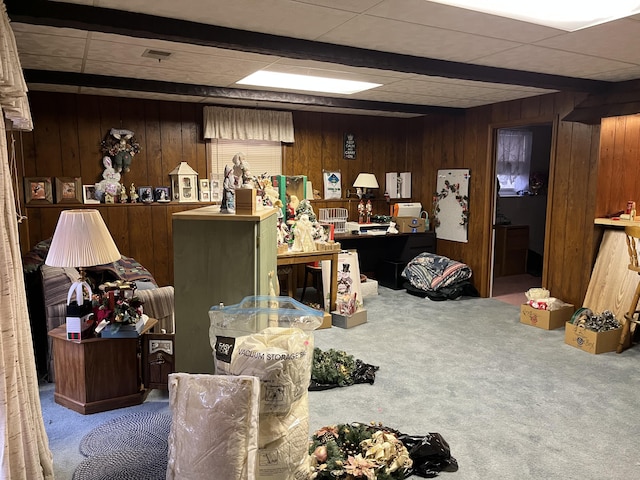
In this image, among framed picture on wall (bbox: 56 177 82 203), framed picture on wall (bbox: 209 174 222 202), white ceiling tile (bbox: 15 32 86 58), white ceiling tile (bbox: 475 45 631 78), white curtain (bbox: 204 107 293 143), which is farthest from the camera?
framed picture on wall (bbox: 209 174 222 202)

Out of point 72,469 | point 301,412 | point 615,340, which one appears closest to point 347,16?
point 301,412

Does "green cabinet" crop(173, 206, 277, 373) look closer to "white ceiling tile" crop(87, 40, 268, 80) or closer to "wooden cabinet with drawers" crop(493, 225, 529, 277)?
"white ceiling tile" crop(87, 40, 268, 80)

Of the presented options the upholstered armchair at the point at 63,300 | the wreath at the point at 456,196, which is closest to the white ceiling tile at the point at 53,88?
the upholstered armchair at the point at 63,300

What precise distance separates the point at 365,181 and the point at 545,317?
2.92 meters

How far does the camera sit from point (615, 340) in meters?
4.18

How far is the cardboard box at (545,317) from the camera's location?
4.74 metres

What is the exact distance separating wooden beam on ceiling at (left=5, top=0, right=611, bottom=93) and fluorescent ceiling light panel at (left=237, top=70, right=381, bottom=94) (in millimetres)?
1030

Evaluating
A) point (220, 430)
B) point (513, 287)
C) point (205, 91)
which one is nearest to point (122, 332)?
point (220, 430)

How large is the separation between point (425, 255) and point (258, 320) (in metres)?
4.50

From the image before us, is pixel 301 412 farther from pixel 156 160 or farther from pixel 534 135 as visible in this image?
pixel 534 135

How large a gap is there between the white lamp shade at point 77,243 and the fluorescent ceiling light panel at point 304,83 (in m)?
2.05

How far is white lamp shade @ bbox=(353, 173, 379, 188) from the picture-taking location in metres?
6.61

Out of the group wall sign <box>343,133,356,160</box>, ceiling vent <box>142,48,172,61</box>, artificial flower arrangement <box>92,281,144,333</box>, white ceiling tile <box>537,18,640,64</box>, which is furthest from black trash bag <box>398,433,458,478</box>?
wall sign <box>343,133,356,160</box>

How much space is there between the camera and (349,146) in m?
6.82
